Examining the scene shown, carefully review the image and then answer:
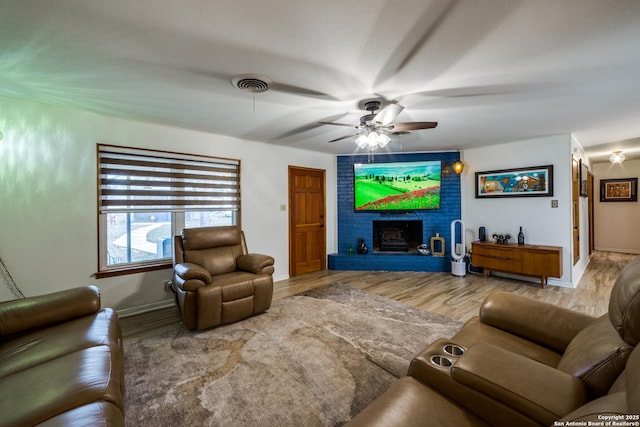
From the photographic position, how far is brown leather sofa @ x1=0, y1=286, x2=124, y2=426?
39.4 inches

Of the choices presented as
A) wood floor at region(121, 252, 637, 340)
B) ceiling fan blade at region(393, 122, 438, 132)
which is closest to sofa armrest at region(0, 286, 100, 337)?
wood floor at region(121, 252, 637, 340)

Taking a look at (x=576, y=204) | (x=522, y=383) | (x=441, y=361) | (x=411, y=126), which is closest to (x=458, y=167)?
(x=576, y=204)

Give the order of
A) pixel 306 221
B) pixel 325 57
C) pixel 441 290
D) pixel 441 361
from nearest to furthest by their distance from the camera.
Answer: pixel 441 361 < pixel 325 57 < pixel 441 290 < pixel 306 221

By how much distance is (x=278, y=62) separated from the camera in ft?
6.28

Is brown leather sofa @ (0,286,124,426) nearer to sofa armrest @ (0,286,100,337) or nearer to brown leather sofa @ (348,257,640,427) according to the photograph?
sofa armrest @ (0,286,100,337)

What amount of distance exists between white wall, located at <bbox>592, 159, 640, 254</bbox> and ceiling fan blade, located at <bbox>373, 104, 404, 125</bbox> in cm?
744

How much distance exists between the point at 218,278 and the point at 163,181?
1.54 metres

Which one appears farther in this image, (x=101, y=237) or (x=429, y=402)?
(x=101, y=237)

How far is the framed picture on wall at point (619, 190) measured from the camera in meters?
6.11

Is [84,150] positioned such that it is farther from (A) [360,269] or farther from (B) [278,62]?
(A) [360,269]

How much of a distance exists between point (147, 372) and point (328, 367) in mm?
1367

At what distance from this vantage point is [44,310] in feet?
5.60

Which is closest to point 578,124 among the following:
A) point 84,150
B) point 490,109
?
point 490,109

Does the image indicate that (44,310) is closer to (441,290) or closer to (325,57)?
(325,57)
